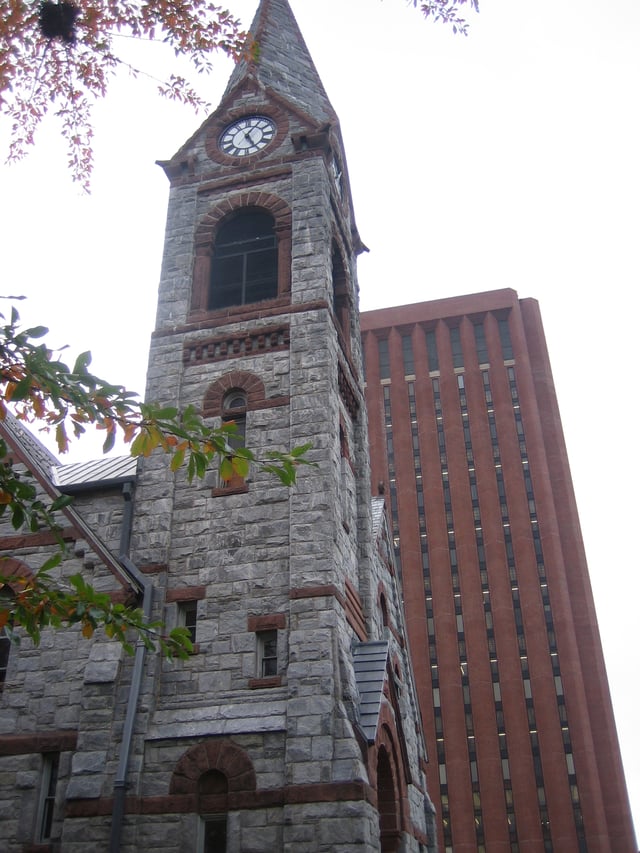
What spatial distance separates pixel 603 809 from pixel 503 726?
9.34 m

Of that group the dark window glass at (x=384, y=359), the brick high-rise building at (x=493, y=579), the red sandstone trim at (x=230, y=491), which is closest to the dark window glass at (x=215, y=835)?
the red sandstone trim at (x=230, y=491)

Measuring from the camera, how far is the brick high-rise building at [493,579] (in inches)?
2717

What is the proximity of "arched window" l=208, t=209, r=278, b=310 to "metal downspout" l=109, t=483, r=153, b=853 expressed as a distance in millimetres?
6031

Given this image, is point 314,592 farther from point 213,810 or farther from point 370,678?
point 213,810

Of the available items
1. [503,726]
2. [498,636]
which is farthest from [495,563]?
[503,726]

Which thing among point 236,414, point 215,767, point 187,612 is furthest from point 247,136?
Answer: point 215,767

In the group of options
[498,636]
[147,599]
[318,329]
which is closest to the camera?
[147,599]

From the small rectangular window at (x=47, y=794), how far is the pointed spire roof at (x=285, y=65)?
1670 cm

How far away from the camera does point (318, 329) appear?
19.6 m

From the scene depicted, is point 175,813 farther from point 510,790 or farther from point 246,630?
point 510,790

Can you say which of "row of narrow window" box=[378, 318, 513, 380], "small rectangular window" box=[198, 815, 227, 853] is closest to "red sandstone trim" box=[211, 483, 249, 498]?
"small rectangular window" box=[198, 815, 227, 853]

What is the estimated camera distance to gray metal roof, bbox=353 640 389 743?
1526 cm

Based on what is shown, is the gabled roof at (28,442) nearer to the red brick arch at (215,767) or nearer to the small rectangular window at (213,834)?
the red brick arch at (215,767)

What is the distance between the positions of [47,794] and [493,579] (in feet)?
221
